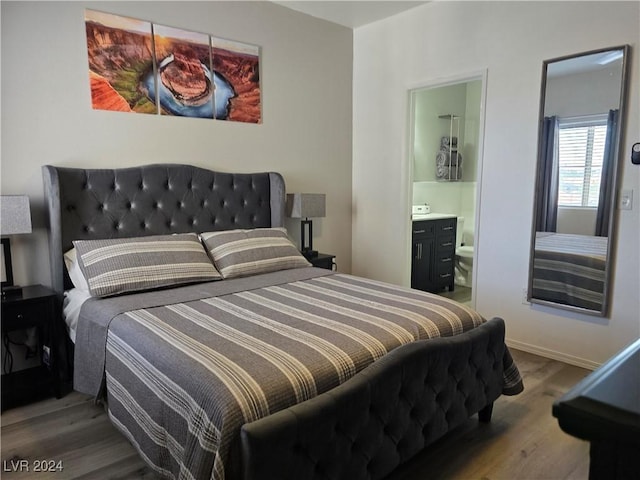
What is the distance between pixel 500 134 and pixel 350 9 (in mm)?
1754

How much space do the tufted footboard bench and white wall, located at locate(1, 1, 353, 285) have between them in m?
2.25

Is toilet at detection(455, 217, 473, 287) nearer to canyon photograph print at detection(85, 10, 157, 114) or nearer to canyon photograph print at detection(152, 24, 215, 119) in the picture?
canyon photograph print at detection(152, 24, 215, 119)

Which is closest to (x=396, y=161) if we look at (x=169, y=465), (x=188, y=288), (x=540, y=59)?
(x=540, y=59)

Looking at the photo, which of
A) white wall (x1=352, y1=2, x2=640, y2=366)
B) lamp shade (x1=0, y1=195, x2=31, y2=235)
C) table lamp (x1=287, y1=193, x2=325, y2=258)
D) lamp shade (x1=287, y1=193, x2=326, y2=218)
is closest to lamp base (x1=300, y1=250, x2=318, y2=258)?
table lamp (x1=287, y1=193, x2=325, y2=258)

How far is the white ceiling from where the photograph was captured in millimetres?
3785

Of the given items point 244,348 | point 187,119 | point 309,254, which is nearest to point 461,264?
point 309,254

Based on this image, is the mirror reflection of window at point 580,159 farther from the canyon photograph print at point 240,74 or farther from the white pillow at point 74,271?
the white pillow at point 74,271

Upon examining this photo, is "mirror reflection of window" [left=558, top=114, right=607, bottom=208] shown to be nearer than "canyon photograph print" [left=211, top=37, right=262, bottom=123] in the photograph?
Yes

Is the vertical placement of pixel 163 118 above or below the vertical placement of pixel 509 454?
above

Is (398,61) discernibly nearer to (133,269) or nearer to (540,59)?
(540,59)

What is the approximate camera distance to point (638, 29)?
106 inches

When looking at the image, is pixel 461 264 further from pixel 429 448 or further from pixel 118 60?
pixel 118 60

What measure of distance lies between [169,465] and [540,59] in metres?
3.38

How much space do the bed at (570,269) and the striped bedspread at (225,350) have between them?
1.09 metres
